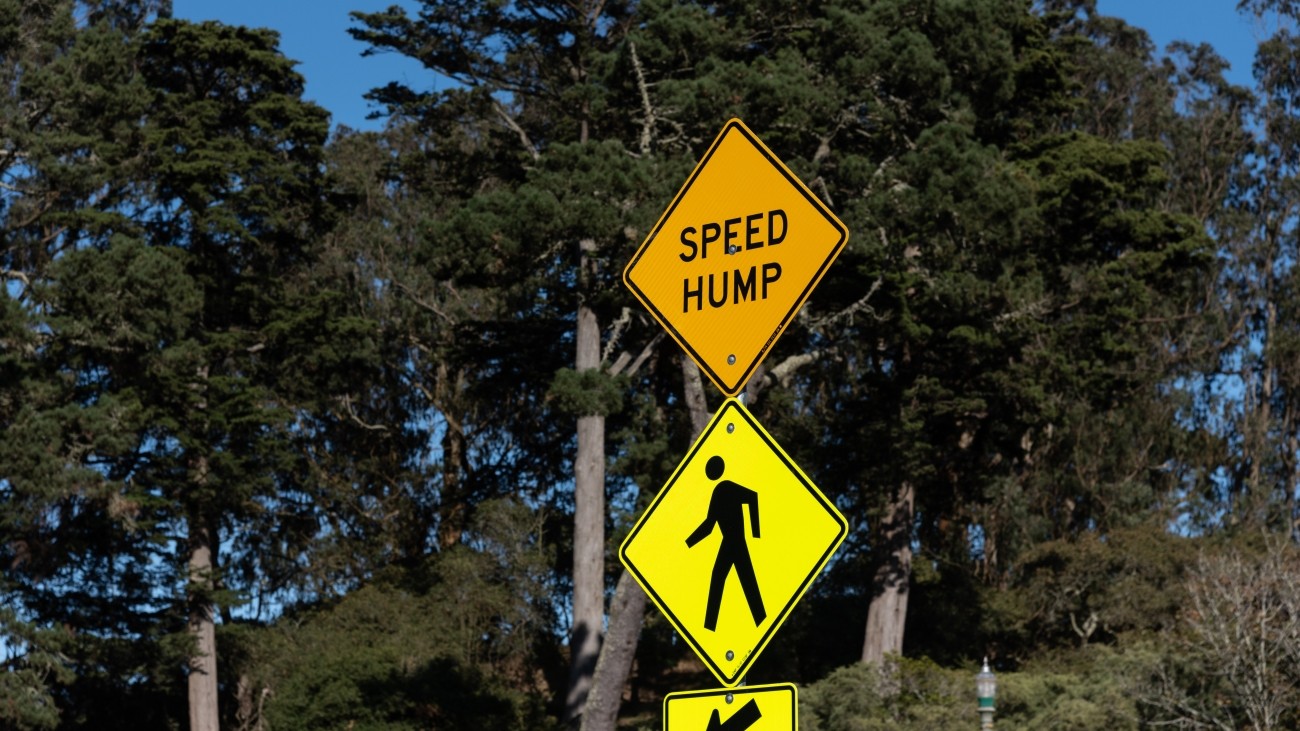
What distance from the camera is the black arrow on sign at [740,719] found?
4535 mm

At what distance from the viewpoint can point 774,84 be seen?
26828 millimetres

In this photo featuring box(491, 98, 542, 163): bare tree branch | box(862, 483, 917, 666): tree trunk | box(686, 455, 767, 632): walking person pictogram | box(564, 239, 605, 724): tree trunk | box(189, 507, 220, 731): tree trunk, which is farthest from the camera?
box(862, 483, 917, 666): tree trunk

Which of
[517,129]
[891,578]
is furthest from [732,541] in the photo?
[891,578]

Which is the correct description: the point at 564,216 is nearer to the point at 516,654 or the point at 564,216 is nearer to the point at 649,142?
the point at 649,142

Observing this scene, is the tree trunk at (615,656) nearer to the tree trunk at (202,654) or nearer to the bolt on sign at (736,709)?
the tree trunk at (202,654)

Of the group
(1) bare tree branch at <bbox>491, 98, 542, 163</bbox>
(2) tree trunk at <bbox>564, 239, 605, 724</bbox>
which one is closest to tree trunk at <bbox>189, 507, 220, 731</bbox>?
(2) tree trunk at <bbox>564, 239, 605, 724</bbox>

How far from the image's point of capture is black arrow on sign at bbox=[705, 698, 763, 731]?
→ 454cm

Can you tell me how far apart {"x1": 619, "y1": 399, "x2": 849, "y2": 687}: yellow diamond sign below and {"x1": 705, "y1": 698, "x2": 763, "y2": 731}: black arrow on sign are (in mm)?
76

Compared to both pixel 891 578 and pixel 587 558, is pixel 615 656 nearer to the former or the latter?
pixel 587 558

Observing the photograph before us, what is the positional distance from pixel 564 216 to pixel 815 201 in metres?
22.3

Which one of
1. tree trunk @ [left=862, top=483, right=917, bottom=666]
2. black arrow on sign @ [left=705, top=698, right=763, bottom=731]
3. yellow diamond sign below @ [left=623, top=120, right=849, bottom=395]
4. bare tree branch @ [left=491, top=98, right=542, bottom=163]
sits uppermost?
bare tree branch @ [left=491, top=98, right=542, bottom=163]

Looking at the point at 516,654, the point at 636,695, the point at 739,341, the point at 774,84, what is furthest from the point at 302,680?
the point at 739,341

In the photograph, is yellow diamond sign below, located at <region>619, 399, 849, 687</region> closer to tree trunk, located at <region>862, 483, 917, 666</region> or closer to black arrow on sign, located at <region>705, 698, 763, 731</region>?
black arrow on sign, located at <region>705, 698, 763, 731</region>

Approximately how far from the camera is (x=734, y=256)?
A: 4.89 m
